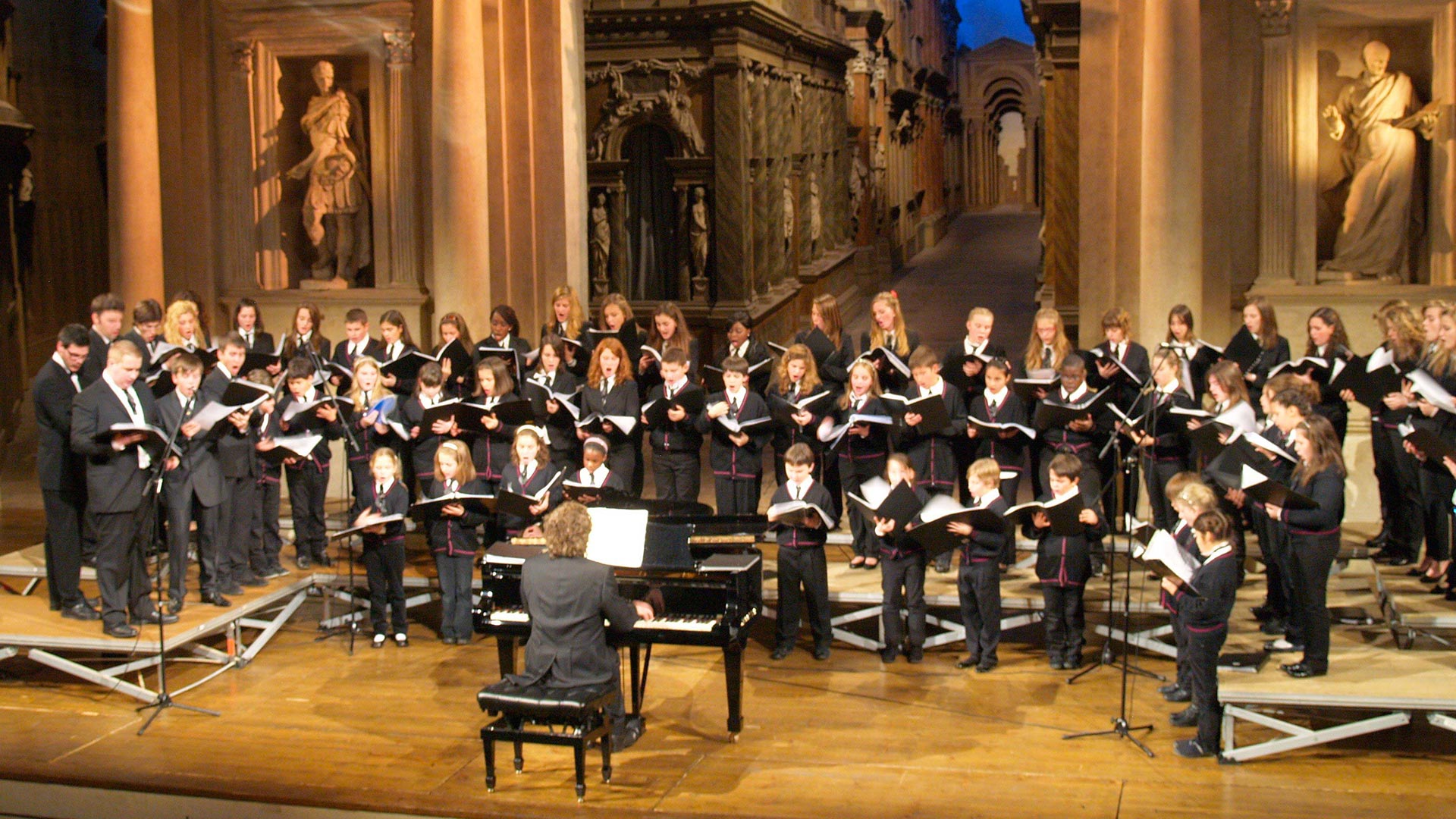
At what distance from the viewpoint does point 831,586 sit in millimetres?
9953

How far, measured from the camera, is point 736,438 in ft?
33.9

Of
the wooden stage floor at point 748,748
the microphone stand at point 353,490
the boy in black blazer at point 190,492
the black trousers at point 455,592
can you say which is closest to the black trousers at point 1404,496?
the wooden stage floor at point 748,748

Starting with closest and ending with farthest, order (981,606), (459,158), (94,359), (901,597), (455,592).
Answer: (981,606), (901,597), (455,592), (94,359), (459,158)

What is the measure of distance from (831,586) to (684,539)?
6.00 feet

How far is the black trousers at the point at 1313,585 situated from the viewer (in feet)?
26.7

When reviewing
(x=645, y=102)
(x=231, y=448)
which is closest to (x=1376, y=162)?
(x=645, y=102)

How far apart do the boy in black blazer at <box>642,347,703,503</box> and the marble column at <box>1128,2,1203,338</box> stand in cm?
372

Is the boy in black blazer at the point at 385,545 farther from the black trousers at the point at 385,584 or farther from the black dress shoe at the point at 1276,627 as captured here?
the black dress shoe at the point at 1276,627

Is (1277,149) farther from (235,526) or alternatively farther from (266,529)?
(235,526)

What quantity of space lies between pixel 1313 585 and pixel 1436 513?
6.05 feet

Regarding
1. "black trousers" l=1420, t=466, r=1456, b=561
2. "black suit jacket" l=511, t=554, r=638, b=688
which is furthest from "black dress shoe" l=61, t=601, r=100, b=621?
"black trousers" l=1420, t=466, r=1456, b=561

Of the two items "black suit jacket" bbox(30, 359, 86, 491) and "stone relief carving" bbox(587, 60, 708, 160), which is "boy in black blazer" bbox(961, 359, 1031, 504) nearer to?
"black suit jacket" bbox(30, 359, 86, 491)

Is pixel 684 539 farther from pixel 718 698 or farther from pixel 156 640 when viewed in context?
pixel 156 640

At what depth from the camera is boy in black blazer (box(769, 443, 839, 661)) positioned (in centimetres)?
922
